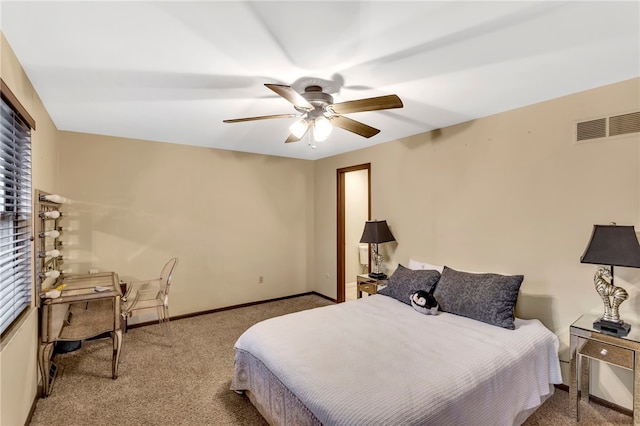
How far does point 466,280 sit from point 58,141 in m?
4.56

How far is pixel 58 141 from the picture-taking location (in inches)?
134

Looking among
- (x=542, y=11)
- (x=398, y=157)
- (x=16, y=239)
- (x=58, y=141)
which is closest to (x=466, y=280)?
(x=398, y=157)

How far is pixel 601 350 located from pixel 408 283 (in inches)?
58.3

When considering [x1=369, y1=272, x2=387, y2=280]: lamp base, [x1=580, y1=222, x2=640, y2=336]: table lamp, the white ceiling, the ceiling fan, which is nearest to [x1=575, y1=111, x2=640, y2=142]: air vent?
the white ceiling

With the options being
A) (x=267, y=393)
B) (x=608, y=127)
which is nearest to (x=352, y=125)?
(x=608, y=127)

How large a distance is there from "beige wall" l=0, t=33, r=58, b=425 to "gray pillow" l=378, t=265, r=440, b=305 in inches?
116

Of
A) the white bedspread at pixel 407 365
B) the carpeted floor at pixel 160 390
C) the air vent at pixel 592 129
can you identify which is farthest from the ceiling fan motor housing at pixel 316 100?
the carpeted floor at pixel 160 390

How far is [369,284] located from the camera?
3.84m

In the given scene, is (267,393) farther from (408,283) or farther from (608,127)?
(608,127)

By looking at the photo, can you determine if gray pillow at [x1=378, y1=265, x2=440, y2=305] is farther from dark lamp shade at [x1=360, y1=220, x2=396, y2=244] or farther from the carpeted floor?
the carpeted floor

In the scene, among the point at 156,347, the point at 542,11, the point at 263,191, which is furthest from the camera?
the point at 263,191

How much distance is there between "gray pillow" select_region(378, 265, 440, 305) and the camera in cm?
304

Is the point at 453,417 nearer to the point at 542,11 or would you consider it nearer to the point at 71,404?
the point at 542,11

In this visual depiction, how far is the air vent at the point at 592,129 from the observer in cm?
232
